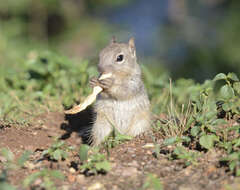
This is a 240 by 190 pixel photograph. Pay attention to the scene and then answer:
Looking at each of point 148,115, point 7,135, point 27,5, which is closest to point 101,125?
point 148,115

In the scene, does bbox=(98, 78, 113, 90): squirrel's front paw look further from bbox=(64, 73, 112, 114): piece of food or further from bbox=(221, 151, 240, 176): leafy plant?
bbox=(221, 151, 240, 176): leafy plant

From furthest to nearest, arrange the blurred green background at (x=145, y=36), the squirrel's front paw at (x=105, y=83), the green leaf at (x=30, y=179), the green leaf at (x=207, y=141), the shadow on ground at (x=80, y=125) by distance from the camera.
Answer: the blurred green background at (x=145, y=36) → the shadow on ground at (x=80, y=125) → the squirrel's front paw at (x=105, y=83) → the green leaf at (x=207, y=141) → the green leaf at (x=30, y=179)

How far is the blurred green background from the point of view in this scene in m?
9.98

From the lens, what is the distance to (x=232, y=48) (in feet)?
38.3

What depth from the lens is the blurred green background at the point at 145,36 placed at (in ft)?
32.7

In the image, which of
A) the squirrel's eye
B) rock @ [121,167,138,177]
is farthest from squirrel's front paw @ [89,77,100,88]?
rock @ [121,167,138,177]

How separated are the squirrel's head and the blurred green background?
3.23 metres

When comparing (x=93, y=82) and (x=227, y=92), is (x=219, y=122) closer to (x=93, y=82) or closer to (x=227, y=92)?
Answer: (x=227, y=92)

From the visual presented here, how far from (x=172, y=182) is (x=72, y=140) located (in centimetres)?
219

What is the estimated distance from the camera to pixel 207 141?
10.8 feet

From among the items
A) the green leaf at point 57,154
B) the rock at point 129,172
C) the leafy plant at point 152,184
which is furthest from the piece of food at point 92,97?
the leafy plant at point 152,184

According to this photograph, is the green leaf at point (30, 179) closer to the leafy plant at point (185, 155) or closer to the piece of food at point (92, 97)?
the leafy plant at point (185, 155)

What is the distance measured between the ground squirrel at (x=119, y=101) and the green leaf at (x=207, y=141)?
1.18 metres

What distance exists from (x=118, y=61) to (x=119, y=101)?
0.47m
